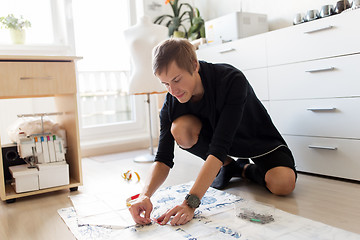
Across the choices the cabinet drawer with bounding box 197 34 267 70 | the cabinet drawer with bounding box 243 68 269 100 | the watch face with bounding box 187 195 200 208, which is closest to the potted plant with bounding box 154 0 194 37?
the cabinet drawer with bounding box 197 34 267 70

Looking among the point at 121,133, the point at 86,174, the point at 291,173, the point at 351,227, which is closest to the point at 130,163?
the point at 86,174

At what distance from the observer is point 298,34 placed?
6.29 feet

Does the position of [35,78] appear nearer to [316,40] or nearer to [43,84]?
[43,84]

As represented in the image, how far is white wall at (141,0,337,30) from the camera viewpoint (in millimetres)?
2482

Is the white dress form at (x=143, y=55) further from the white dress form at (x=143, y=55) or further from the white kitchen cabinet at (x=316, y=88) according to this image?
the white kitchen cabinet at (x=316, y=88)

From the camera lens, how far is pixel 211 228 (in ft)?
3.96

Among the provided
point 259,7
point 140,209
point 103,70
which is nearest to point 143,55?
point 103,70

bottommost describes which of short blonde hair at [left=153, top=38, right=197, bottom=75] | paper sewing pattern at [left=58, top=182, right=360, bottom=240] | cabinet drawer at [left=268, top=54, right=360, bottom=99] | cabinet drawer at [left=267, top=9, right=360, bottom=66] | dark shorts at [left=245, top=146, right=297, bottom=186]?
paper sewing pattern at [left=58, top=182, right=360, bottom=240]

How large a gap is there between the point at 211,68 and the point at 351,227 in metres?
0.80

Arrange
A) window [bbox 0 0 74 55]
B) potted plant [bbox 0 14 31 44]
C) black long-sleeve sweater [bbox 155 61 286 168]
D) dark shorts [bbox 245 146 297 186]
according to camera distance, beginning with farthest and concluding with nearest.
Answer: window [bbox 0 0 74 55]
potted plant [bbox 0 14 31 44]
dark shorts [bbox 245 146 297 186]
black long-sleeve sweater [bbox 155 61 286 168]

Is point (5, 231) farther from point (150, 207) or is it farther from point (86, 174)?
point (86, 174)

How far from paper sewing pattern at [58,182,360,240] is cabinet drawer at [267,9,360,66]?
0.94 metres

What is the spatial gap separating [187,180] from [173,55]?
3.12 ft

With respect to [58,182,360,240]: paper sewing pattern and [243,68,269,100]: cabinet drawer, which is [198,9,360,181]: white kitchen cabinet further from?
[58,182,360,240]: paper sewing pattern
